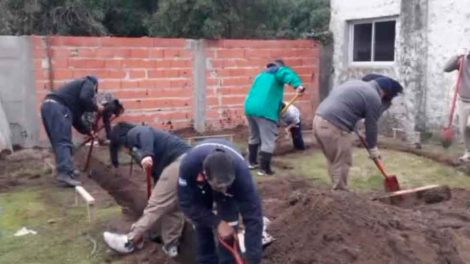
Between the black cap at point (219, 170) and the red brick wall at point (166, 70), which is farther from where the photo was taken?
the red brick wall at point (166, 70)

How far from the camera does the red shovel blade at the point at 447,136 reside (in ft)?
33.5

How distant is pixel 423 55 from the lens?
11789 millimetres

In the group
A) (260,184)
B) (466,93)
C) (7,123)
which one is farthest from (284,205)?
(7,123)

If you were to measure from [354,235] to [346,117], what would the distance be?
2.04 metres

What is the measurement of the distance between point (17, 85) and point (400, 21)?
6566 millimetres

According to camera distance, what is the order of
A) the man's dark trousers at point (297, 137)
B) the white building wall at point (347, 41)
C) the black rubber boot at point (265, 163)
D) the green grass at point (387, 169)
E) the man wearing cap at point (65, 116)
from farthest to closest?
the white building wall at point (347, 41)
the man's dark trousers at point (297, 137)
the black rubber boot at point (265, 163)
the green grass at point (387, 169)
the man wearing cap at point (65, 116)

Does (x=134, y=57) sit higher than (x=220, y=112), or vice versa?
(x=134, y=57)

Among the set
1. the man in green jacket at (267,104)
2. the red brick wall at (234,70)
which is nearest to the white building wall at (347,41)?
the red brick wall at (234,70)

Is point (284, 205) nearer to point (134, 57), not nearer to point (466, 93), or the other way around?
point (466, 93)

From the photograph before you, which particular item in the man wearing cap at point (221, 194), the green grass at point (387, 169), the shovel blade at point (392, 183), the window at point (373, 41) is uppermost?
the window at point (373, 41)

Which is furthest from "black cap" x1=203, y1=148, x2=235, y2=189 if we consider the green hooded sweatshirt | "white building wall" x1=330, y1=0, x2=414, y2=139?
"white building wall" x1=330, y1=0, x2=414, y2=139

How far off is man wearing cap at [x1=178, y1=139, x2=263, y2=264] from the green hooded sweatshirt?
414 cm

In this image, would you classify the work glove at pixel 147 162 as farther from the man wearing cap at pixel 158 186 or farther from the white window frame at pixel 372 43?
the white window frame at pixel 372 43

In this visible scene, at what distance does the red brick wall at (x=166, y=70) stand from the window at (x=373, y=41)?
850 millimetres
